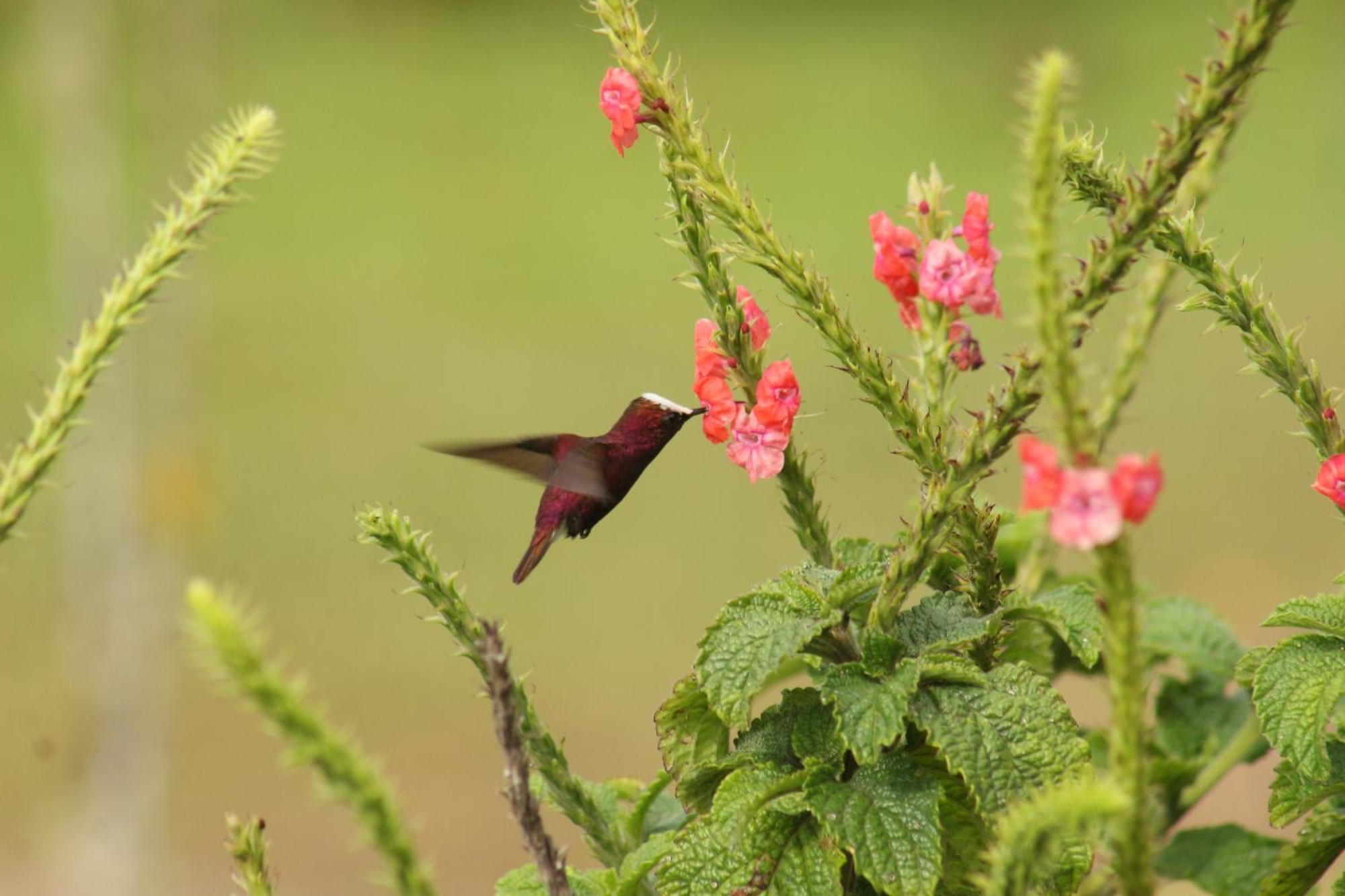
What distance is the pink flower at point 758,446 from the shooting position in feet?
2.72

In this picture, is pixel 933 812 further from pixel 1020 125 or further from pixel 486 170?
pixel 486 170

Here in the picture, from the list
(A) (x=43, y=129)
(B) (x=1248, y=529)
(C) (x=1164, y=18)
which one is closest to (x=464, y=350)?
(A) (x=43, y=129)

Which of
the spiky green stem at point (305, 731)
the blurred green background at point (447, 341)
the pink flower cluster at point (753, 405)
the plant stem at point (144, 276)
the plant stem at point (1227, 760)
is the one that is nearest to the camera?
the spiky green stem at point (305, 731)

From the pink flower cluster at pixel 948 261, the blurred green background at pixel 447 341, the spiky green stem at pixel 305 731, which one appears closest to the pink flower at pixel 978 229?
the pink flower cluster at pixel 948 261

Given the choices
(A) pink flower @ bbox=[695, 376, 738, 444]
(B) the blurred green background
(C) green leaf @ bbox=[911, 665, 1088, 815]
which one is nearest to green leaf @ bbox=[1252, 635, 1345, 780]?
(C) green leaf @ bbox=[911, 665, 1088, 815]

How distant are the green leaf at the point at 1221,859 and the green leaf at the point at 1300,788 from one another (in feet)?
0.61

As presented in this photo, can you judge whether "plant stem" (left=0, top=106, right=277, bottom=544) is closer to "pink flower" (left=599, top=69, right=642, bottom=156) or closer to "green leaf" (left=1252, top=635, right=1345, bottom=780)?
"pink flower" (left=599, top=69, right=642, bottom=156)

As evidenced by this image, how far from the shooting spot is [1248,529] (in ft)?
24.8

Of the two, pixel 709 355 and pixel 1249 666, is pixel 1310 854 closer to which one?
pixel 1249 666

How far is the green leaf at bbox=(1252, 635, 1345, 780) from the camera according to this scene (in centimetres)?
73

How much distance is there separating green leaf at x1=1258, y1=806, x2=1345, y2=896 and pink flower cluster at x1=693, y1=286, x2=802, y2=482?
0.38 metres

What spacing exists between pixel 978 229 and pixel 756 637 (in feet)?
0.93

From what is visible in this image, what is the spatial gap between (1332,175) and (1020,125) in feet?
35.7

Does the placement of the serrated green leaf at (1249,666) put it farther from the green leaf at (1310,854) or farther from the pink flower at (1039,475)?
the pink flower at (1039,475)
